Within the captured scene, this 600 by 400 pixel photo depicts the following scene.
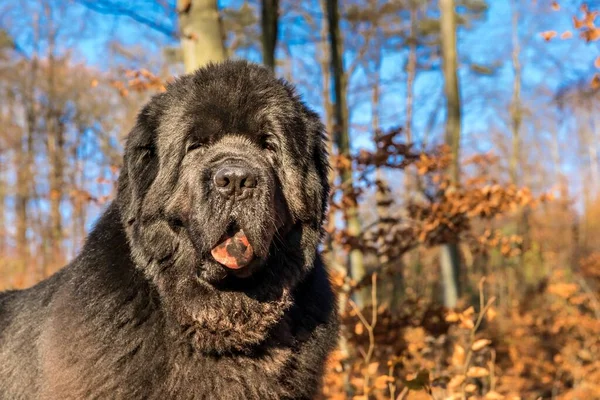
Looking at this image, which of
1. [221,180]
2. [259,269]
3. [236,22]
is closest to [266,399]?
[259,269]

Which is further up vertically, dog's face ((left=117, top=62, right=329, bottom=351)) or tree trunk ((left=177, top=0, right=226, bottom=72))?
tree trunk ((left=177, top=0, right=226, bottom=72))

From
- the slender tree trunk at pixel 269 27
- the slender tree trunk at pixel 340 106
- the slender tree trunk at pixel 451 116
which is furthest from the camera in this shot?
the slender tree trunk at pixel 451 116

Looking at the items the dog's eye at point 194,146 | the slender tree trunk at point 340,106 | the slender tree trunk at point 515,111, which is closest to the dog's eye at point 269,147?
the dog's eye at point 194,146

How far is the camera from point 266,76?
3.12 m

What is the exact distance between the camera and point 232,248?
8.79 ft

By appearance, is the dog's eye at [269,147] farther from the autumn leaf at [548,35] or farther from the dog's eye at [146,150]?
the autumn leaf at [548,35]

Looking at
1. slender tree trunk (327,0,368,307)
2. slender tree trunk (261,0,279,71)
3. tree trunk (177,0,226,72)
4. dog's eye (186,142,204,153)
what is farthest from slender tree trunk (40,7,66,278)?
dog's eye (186,142,204,153)

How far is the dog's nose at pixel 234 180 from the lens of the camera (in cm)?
256

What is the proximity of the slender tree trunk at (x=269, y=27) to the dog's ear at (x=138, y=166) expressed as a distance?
15.4 ft

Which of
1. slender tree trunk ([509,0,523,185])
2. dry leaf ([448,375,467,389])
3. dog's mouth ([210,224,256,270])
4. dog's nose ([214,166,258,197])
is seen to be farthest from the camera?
slender tree trunk ([509,0,523,185])

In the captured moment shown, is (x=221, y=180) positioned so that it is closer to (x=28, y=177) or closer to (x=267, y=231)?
(x=267, y=231)

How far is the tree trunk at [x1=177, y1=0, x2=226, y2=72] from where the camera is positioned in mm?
4973

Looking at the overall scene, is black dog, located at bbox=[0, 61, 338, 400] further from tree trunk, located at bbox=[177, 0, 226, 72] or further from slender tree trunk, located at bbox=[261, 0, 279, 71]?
slender tree trunk, located at bbox=[261, 0, 279, 71]

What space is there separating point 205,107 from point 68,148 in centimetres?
2571
